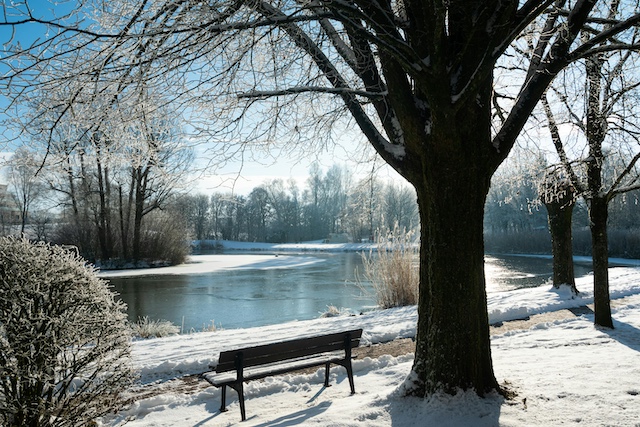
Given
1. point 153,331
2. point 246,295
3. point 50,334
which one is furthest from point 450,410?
point 246,295

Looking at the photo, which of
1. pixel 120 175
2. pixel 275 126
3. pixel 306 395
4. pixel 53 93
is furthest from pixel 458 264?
pixel 120 175

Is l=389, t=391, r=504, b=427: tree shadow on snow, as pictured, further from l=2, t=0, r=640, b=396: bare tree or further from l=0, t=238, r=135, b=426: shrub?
l=0, t=238, r=135, b=426: shrub

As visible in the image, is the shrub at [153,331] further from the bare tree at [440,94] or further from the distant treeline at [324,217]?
the distant treeline at [324,217]

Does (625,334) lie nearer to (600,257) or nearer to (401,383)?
(600,257)

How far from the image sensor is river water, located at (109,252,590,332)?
11.6 m

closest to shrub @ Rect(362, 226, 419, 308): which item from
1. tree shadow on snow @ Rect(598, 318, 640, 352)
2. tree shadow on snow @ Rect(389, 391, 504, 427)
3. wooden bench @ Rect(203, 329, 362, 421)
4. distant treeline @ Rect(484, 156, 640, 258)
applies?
distant treeline @ Rect(484, 156, 640, 258)

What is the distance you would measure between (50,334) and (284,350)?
1.99 meters

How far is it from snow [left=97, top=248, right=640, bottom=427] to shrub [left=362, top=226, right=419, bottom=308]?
2.54 metres

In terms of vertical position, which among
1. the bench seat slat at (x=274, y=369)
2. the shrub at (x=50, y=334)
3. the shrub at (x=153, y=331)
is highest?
the shrub at (x=50, y=334)

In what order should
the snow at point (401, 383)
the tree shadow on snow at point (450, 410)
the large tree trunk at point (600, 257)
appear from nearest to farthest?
the tree shadow on snow at point (450, 410)
the snow at point (401, 383)
the large tree trunk at point (600, 257)

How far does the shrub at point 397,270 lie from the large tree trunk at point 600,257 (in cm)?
404

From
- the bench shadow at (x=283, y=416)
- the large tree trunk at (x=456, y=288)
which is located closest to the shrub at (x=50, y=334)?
the bench shadow at (x=283, y=416)

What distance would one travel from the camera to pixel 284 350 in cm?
435

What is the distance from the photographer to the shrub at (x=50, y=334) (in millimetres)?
2943
